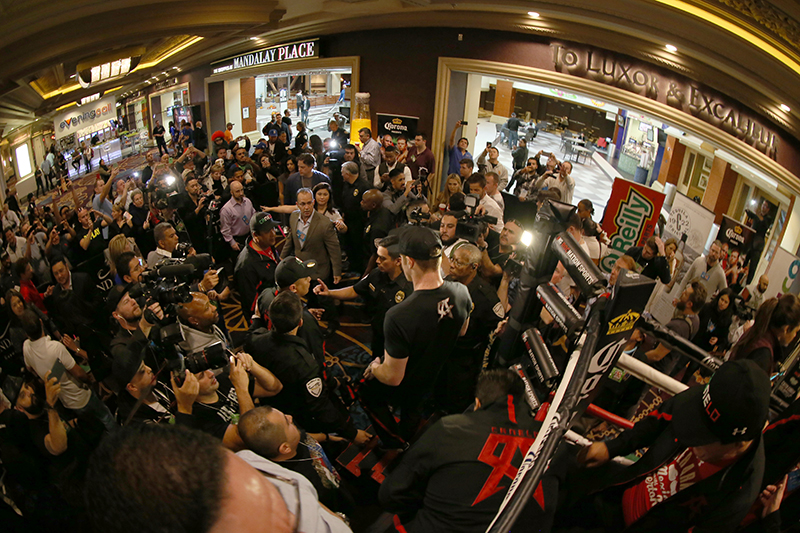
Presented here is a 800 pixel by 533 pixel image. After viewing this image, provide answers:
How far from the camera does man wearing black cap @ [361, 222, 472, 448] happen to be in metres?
2.63

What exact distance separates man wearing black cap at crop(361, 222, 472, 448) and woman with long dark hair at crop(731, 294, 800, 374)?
180 cm

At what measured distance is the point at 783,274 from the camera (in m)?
4.83

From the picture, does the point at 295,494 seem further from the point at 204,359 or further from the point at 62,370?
the point at 62,370

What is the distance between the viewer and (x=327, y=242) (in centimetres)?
472

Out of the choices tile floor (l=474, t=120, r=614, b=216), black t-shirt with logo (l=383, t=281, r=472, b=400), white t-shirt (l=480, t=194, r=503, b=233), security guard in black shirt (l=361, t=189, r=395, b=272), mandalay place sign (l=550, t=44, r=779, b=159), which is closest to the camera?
black t-shirt with logo (l=383, t=281, r=472, b=400)

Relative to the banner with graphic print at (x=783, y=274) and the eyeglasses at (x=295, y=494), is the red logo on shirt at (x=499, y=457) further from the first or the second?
the banner with graphic print at (x=783, y=274)

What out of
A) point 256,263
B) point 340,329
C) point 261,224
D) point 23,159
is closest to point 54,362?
point 256,263

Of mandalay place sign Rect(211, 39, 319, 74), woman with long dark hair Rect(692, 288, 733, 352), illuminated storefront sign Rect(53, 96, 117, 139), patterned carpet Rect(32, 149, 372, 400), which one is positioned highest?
mandalay place sign Rect(211, 39, 319, 74)

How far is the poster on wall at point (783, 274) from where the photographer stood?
460cm

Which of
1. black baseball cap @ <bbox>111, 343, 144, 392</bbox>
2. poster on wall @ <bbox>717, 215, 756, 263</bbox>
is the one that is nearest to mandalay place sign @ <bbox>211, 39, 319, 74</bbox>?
poster on wall @ <bbox>717, 215, 756, 263</bbox>

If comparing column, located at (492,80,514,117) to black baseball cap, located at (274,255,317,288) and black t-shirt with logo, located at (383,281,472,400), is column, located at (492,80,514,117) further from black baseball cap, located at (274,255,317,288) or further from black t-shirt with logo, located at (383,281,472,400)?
black t-shirt with logo, located at (383,281,472,400)

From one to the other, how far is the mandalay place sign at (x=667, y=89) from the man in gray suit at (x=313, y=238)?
5.32m

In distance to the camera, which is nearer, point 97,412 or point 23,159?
point 97,412

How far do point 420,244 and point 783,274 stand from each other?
15.1ft
